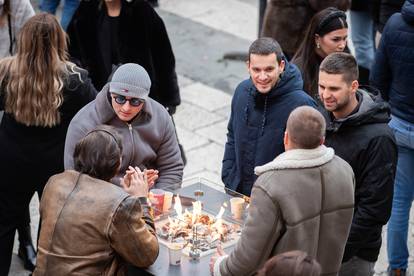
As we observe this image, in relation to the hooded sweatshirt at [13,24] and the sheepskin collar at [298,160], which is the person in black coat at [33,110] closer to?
the hooded sweatshirt at [13,24]

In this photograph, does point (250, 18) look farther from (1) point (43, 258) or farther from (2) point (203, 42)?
(1) point (43, 258)

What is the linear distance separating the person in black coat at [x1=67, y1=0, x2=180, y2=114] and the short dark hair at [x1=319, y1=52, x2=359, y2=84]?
202 cm

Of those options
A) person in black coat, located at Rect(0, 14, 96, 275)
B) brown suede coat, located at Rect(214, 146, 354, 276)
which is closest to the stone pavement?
person in black coat, located at Rect(0, 14, 96, 275)

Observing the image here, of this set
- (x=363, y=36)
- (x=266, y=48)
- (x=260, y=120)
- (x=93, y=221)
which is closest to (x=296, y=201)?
(x=93, y=221)

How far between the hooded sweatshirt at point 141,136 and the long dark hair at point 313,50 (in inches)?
44.0

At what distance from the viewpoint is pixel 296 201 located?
4.15m

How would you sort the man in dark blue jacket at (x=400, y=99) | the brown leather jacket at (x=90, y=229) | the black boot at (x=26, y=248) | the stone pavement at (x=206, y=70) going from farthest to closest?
the stone pavement at (x=206, y=70) → the black boot at (x=26, y=248) → the man in dark blue jacket at (x=400, y=99) → the brown leather jacket at (x=90, y=229)

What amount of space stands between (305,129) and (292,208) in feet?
1.28

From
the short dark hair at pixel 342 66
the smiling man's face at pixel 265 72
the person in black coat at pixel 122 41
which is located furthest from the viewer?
the person in black coat at pixel 122 41

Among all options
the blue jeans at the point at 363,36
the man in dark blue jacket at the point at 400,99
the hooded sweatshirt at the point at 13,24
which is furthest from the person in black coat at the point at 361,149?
the blue jeans at the point at 363,36

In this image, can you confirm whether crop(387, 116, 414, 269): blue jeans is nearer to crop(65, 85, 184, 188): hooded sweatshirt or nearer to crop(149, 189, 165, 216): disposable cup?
crop(65, 85, 184, 188): hooded sweatshirt

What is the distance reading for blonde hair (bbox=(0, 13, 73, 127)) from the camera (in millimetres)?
5652

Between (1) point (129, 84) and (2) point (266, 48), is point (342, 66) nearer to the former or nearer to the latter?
→ (2) point (266, 48)

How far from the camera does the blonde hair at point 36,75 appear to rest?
5652 millimetres
